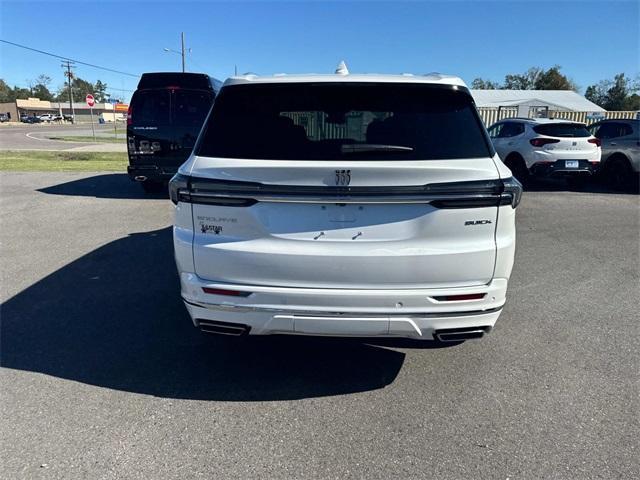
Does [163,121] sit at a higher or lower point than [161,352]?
higher

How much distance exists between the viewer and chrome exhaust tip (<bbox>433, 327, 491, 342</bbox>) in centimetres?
279

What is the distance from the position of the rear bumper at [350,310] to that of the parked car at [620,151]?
11.6 metres

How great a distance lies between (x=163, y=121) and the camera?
31.3 feet

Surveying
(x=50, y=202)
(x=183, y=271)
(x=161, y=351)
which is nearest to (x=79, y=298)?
(x=161, y=351)

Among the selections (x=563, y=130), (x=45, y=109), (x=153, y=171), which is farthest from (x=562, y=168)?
(x=45, y=109)

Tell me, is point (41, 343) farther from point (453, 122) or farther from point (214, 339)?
point (453, 122)

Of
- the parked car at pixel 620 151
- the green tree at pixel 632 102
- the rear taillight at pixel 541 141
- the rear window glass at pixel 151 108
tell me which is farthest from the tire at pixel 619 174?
the green tree at pixel 632 102

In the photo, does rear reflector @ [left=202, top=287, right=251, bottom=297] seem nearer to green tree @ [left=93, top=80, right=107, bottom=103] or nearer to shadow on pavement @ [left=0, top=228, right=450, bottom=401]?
shadow on pavement @ [left=0, top=228, right=450, bottom=401]

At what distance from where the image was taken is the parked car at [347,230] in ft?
8.59

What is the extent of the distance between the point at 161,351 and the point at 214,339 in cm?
42

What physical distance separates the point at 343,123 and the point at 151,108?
7.78 metres

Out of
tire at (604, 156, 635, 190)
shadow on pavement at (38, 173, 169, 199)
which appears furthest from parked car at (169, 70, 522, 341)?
tire at (604, 156, 635, 190)

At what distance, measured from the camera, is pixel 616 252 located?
6535mm

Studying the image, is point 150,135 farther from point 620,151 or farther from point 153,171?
point 620,151
